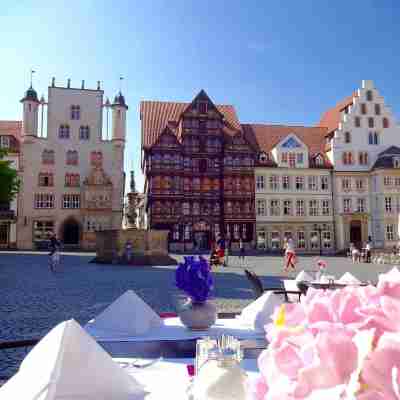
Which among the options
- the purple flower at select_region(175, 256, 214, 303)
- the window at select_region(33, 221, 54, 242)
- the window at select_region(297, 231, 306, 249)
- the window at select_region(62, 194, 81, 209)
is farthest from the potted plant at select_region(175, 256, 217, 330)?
the window at select_region(297, 231, 306, 249)

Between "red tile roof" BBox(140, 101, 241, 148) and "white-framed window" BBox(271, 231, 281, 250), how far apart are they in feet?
36.5

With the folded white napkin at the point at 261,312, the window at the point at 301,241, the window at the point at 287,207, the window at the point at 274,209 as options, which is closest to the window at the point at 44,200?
the window at the point at 274,209

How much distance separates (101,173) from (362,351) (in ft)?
139

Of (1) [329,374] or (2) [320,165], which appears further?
(2) [320,165]

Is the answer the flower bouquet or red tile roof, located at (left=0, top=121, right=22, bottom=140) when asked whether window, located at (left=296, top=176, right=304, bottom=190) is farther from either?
the flower bouquet

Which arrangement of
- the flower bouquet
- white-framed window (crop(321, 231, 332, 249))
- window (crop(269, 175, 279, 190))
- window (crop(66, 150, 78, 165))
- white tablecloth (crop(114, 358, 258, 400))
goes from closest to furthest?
the flower bouquet
white tablecloth (crop(114, 358, 258, 400))
window (crop(66, 150, 78, 165))
white-framed window (crop(321, 231, 332, 249))
window (crop(269, 175, 279, 190))

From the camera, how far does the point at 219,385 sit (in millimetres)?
1514

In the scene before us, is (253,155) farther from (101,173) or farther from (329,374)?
(329,374)

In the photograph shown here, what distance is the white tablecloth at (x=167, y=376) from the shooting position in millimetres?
2145

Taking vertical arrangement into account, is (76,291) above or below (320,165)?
below

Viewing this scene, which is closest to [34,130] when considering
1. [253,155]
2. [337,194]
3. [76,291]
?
[253,155]

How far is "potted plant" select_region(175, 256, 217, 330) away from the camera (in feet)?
10.7

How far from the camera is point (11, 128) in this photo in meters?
44.2

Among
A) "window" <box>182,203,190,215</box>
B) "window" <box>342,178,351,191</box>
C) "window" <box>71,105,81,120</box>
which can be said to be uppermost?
"window" <box>71,105,81,120</box>
